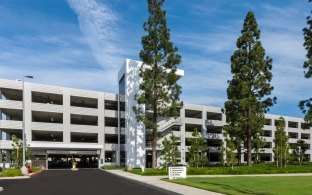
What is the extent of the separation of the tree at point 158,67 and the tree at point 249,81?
844 centimetres

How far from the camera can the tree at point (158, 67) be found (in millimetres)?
56250

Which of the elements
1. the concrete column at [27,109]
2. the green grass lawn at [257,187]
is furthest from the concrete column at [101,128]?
the green grass lawn at [257,187]

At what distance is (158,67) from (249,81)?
13.0 meters

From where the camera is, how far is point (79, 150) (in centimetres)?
7044

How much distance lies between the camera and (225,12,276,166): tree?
5809 centimetres

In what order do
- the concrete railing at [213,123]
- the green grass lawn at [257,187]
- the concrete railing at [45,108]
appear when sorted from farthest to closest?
the concrete railing at [213,123] → the concrete railing at [45,108] → the green grass lawn at [257,187]

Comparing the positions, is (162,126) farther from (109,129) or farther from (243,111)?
(243,111)

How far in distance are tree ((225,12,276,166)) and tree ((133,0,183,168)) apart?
844 centimetres

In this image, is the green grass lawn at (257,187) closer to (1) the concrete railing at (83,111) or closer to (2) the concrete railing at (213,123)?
(1) the concrete railing at (83,111)

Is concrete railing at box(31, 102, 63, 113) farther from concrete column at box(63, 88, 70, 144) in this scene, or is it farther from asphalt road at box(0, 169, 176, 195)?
asphalt road at box(0, 169, 176, 195)

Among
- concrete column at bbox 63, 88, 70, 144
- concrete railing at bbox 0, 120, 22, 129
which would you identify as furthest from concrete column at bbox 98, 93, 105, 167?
concrete railing at bbox 0, 120, 22, 129

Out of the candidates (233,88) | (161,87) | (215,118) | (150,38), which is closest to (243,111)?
(233,88)

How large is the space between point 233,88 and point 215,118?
38.0 meters

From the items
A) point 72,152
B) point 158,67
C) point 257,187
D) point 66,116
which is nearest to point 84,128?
point 66,116
